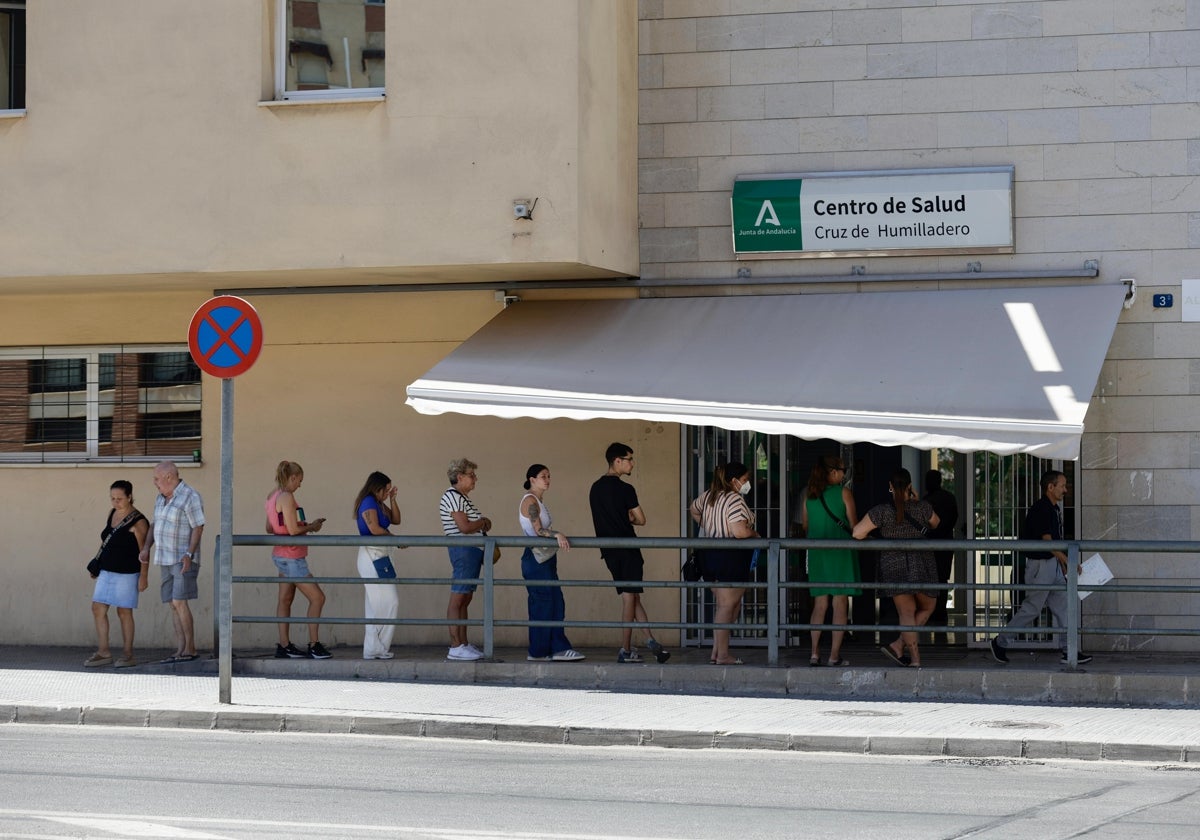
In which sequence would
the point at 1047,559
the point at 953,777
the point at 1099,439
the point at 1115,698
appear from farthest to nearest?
the point at 1099,439, the point at 1047,559, the point at 1115,698, the point at 953,777

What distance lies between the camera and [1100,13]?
14414 millimetres

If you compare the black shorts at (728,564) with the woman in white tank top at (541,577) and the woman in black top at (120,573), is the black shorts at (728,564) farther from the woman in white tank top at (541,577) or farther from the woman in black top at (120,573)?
the woman in black top at (120,573)

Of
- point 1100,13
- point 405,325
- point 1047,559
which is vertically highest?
point 1100,13

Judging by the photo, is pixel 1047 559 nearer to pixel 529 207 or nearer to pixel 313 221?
pixel 529 207

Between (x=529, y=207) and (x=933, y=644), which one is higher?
(x=529, y=207)

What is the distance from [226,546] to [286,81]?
449 cm

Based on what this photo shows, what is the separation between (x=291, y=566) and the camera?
14203 millimetres

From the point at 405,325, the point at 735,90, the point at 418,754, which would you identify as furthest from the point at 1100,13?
the point at 418,754

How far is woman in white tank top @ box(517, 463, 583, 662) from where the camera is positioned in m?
13.7

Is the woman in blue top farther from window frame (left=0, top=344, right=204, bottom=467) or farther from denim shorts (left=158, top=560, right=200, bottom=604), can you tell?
window frame (left=0, top=344, right=204, bottom=467)

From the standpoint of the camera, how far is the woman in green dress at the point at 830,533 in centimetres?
1313

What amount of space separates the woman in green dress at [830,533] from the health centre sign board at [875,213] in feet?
7.25

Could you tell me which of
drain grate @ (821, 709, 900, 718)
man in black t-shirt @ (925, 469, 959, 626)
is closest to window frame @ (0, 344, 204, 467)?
man in black t-shirt @ (925, 469, 959, 626)

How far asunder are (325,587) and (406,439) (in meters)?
1.54
